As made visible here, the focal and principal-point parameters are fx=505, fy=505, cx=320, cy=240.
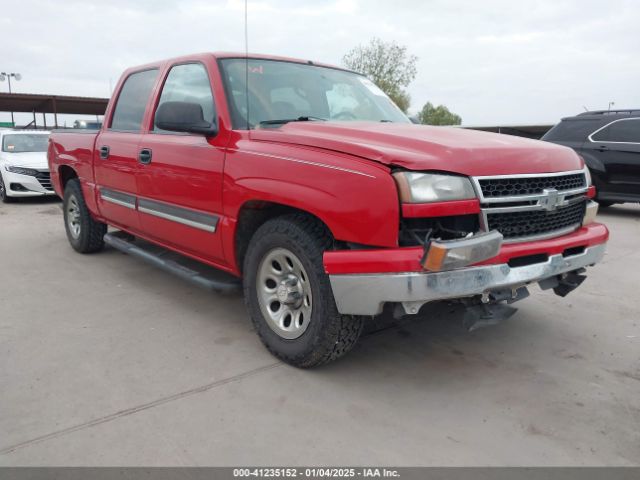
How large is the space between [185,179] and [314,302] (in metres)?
1.44

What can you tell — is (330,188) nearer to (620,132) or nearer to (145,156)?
(145,156)

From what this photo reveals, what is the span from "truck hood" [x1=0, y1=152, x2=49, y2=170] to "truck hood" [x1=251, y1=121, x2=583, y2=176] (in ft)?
27.5

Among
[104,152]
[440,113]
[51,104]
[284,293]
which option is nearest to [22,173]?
[104,152]

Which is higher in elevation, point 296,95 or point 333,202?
point 296,95

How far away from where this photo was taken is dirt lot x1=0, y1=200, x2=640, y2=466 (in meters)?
2.26

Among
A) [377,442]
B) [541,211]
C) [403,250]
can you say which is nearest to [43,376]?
[377,442]

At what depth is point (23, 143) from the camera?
34.4 feet

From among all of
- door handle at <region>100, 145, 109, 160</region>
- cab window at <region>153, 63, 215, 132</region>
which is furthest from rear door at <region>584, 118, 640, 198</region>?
door handle at <region>100, 145, 109, 160</region>

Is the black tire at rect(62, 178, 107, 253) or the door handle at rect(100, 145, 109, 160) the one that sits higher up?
the door handle at rect(100, 145, 109, 160)

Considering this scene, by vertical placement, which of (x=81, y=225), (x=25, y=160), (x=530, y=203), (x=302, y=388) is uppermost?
(x=530, y=203)

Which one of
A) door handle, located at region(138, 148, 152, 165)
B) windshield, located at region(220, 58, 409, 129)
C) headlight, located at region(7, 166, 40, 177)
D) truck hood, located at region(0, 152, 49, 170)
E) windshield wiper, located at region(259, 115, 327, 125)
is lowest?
headlight, located at region(7, 166, 40, 177)

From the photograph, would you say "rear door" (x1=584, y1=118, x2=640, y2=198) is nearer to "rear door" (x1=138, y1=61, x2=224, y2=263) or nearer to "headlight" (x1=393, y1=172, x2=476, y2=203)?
"headlight" (x1=393, y1=172, x2=476, y2=203)

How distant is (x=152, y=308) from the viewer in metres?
3.98

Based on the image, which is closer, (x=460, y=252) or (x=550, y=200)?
(x=460, y=252)
